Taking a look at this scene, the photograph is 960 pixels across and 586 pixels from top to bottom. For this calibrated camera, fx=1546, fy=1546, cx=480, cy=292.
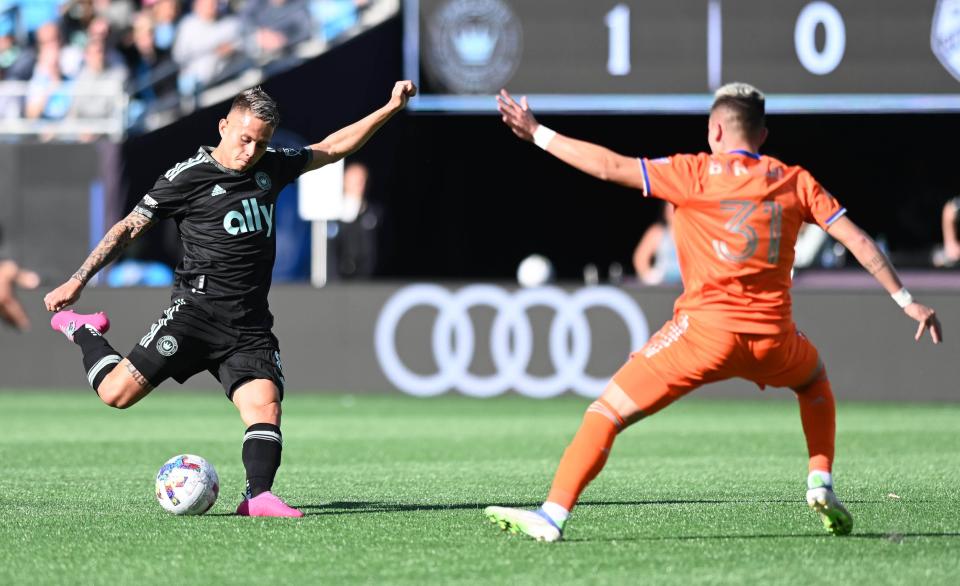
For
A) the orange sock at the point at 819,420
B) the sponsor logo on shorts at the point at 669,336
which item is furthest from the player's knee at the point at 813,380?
the sponsor logo on shorts at the point at 669,336

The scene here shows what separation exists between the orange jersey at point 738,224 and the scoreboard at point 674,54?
501 inches

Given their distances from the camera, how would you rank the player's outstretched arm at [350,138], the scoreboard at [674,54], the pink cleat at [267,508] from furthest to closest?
1. the scoreboard at [674,54]
2. the player's outstretched arm at [350,138]
3. the pink cleat at [267,508]

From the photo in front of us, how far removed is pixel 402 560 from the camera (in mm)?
6086

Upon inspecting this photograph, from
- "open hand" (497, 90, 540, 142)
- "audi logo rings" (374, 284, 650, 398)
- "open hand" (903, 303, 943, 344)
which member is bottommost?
"audi logo rings" (374, 284, 650, 398)

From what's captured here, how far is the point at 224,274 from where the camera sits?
7.70m

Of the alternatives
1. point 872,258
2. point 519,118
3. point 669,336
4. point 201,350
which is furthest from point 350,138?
A: point 872,258

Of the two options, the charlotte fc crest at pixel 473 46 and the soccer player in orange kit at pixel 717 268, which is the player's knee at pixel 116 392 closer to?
the soccer player in orange kit at pixel 717 268

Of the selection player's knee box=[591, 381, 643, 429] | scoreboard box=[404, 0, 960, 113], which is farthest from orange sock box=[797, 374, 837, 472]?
scoreboard box=[404, 0, 960, 113]

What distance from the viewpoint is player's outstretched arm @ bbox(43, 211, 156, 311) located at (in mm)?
7379

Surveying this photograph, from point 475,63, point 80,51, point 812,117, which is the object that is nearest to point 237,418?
point 475,63

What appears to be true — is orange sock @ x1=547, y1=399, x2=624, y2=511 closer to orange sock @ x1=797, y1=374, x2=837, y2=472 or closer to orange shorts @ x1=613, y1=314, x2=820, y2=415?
orange shorts @ x1=613, y1=314, x2=820, y2=415

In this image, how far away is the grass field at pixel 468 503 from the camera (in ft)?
19.4

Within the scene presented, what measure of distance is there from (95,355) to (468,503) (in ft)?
6.78

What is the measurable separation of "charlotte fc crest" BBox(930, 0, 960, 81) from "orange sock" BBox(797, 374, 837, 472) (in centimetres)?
1296
